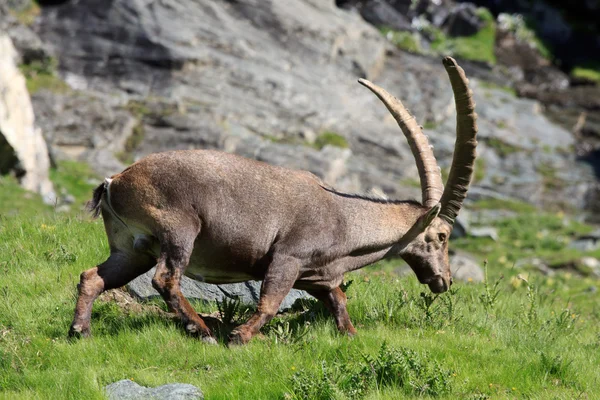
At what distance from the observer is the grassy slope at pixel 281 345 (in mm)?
7160

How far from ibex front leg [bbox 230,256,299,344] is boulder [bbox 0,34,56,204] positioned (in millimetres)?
14766

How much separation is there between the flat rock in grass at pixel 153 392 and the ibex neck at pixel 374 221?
2801 mm

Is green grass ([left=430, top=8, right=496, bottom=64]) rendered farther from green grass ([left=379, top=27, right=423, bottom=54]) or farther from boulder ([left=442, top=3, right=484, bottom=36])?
green grass ([left=379, top=27, right=423, bottom=54])

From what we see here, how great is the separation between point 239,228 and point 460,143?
286 cm

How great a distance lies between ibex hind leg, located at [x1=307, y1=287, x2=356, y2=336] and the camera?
8930 millimetres

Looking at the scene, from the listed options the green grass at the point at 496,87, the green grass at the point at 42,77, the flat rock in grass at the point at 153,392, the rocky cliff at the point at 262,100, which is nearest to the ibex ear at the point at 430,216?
the flat rock in grass at the point at 153,392

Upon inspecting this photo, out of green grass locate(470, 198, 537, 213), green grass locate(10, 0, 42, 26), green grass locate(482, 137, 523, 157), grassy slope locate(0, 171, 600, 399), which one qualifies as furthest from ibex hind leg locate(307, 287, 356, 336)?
green grass locate(10, 0, 42, 26)

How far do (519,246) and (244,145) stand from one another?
10658mm

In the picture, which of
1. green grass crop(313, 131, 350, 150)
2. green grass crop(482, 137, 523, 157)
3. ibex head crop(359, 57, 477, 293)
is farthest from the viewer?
green grass crop(482, 137, 523, 157)

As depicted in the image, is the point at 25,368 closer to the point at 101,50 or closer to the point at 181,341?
the point at 181,341

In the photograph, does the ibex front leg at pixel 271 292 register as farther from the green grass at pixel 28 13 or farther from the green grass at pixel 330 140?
the green grass at pixel 28 13

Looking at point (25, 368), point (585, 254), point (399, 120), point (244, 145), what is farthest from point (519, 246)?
point (25, 368)

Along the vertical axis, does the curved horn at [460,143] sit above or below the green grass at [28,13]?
above

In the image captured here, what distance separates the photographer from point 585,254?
79.5 ft
